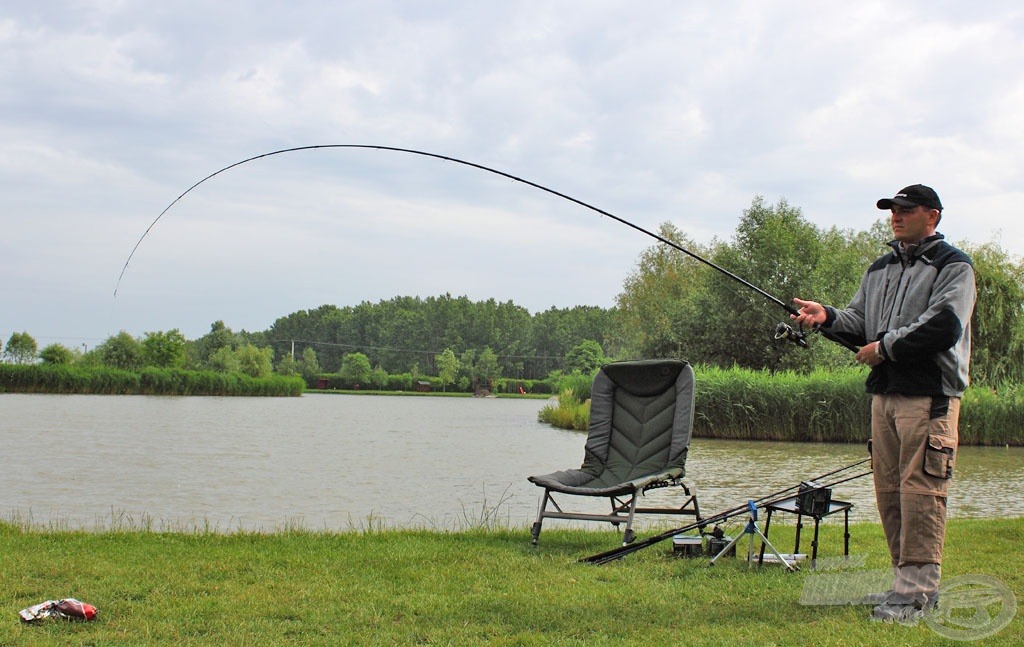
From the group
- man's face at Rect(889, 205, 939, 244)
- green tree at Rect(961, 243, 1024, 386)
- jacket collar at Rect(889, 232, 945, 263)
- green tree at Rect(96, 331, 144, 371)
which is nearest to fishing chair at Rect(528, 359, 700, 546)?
jacket collar at Rect(889, 232, 945, 263)

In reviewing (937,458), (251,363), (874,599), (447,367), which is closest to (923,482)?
(937,458)

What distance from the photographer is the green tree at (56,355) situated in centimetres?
4309

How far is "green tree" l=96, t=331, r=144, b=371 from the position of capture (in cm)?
4359

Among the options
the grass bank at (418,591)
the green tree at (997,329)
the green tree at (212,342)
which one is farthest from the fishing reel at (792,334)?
the green tree at (212,342)

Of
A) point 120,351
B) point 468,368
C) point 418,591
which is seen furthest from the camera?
point 468,368

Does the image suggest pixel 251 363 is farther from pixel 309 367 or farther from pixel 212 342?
pixel 309 367

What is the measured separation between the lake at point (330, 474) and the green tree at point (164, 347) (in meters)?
27.6

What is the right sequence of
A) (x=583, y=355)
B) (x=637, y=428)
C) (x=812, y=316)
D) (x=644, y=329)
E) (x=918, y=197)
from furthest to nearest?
(x=583, y=355) → (x=644, y=329) → (x=637, y=428) → (x=812, y=316) → (x=918, y=197)

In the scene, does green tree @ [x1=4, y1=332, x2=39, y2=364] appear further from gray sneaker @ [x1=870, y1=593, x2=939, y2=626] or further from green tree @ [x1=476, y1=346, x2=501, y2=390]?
gray sneaker @ [x1=870, y1=593, x2=939, y2=626]

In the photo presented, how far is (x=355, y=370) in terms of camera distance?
2835 inches

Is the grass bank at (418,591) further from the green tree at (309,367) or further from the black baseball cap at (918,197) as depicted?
the green tree at (309,367)

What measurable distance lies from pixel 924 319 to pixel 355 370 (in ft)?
230

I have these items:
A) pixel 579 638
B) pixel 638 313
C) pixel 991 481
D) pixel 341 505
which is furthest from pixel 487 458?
pixel 638 313

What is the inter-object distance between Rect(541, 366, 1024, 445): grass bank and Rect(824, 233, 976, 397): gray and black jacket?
49.4 ft
